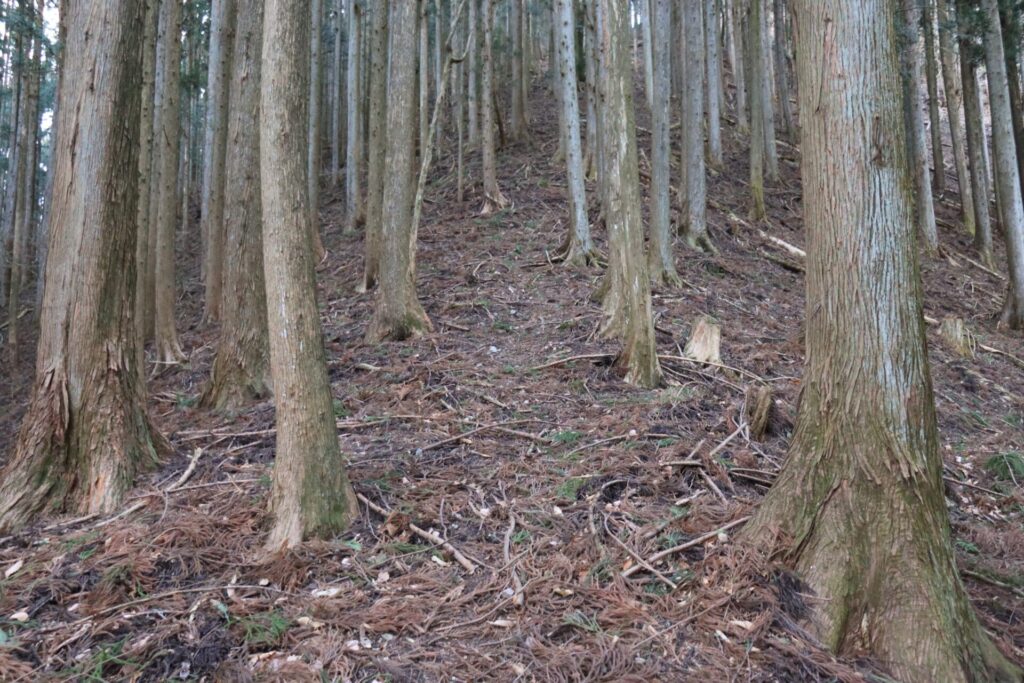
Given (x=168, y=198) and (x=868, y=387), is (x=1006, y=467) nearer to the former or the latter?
(x=868, y=387)

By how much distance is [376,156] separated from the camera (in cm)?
1056

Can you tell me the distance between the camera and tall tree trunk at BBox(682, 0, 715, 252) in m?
11.8

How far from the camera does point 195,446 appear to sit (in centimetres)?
→ 536

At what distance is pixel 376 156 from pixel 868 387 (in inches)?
350

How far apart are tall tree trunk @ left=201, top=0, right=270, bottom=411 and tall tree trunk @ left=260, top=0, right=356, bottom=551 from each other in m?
2.90

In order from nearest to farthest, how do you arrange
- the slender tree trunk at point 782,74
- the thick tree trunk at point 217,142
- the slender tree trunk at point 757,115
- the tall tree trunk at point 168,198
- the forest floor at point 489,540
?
the forest floor at point 489,540, the tall tree trunk at point 168,198, the thick tree trunk at point 217,142, the slender tree trunk at point 757,115, the slender tree trunk at point 782,74

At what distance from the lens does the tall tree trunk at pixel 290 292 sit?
3.89 meters

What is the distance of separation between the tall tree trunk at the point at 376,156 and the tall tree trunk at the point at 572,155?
9.46 ft

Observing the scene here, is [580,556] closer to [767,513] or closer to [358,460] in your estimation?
[767,513]

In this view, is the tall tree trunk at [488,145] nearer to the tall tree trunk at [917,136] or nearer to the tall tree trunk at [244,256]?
the tall tree trunk at [244,256]

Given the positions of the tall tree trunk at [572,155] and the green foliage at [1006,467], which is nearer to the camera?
the green foliage at [1006,467]

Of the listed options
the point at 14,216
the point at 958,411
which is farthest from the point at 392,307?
the point at 14,216

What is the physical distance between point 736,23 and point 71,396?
23499 mm

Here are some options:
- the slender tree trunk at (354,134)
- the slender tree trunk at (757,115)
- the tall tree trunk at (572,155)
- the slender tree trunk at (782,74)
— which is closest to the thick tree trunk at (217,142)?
the slender tree trunk at (354,134)
